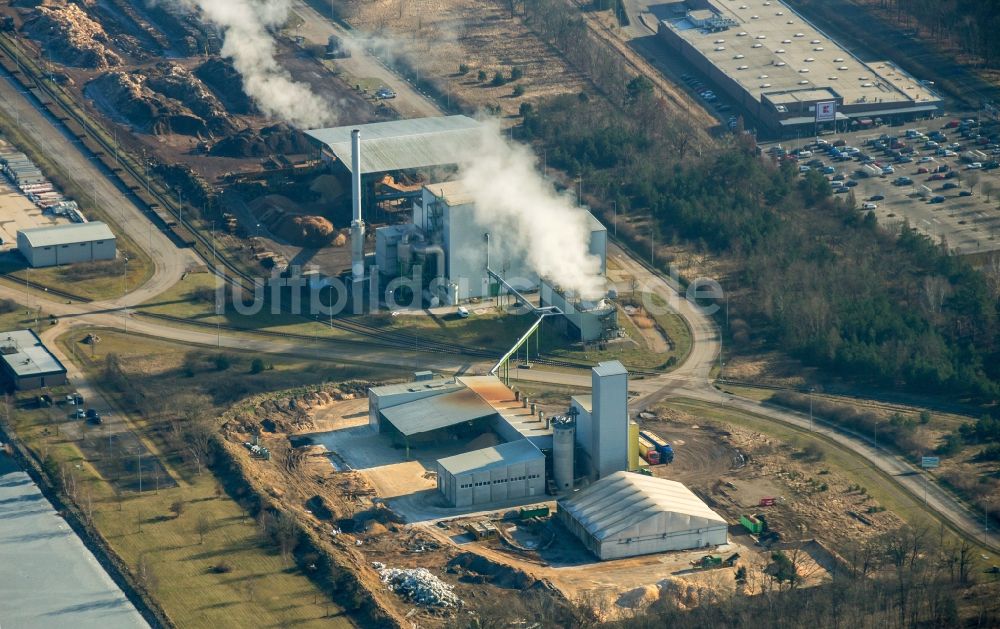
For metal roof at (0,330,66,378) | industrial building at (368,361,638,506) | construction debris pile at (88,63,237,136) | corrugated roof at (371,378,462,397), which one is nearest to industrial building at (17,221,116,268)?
metal roof at (0,330,66,378)

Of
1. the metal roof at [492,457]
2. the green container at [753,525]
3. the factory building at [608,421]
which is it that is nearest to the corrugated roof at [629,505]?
the green container at [753,525]

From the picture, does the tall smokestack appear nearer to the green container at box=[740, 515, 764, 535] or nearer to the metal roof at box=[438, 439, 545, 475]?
the metal roof at box=[438, 439, 545, 475]

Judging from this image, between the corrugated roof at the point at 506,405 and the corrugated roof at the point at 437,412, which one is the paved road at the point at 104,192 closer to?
the corrugated roof at the point at 437,412

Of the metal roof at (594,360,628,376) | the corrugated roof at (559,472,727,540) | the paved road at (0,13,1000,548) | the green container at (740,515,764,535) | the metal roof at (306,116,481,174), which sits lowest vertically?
the paved road at (0,13,1000,548)

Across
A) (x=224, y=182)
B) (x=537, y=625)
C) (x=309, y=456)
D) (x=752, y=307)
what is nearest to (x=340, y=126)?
(x=224, y=182)

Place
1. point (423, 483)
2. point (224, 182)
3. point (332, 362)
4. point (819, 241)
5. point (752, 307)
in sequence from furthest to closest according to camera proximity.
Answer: point (224, 182), point (819, 241), point (752, 307), point (332, 362), point (423, 483)

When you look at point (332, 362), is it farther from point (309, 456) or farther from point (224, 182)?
point (224, 182)
